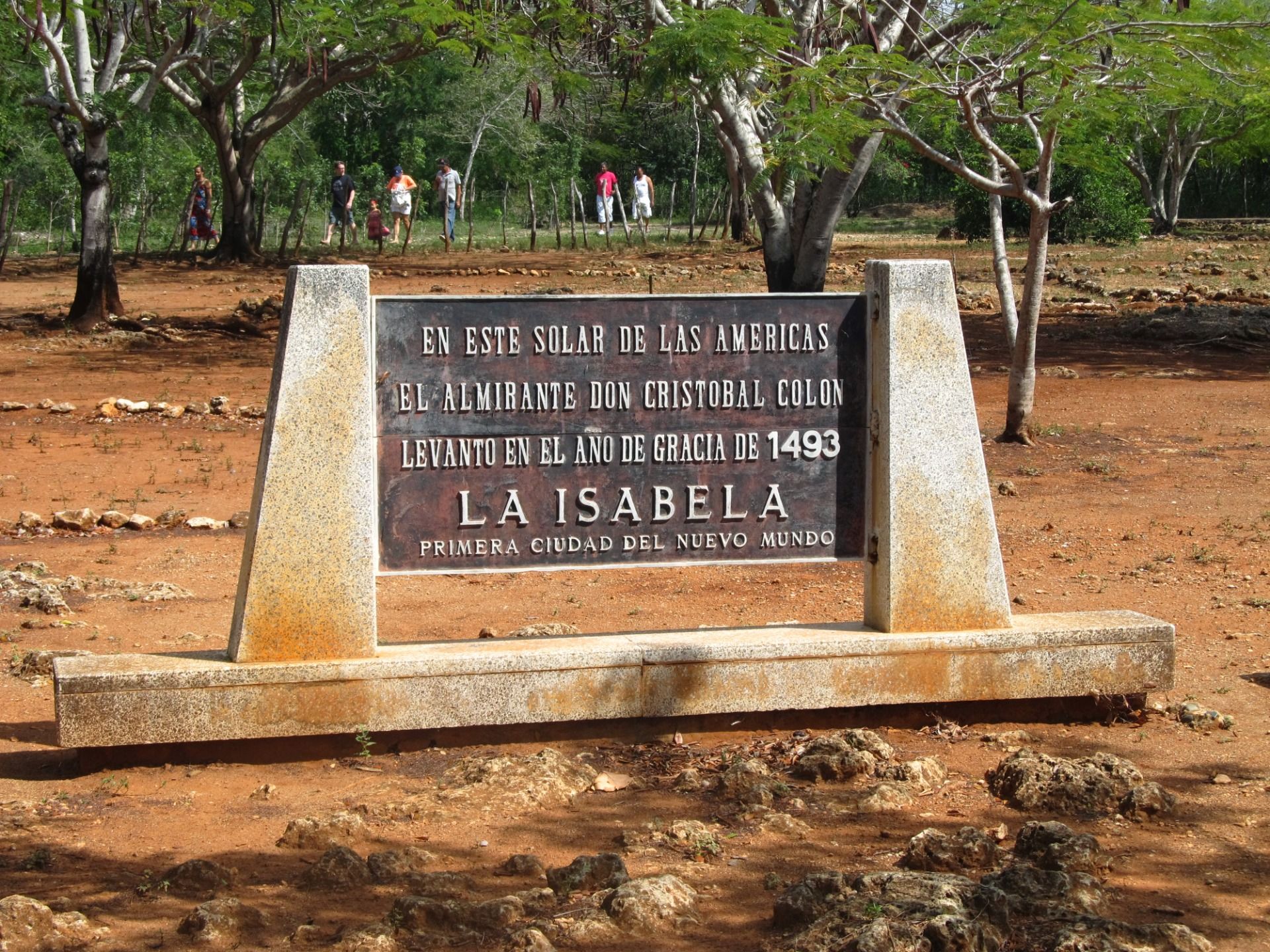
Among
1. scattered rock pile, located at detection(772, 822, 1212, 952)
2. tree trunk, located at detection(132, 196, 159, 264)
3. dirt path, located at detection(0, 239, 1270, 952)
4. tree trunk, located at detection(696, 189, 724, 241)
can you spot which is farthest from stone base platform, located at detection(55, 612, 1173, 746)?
tree trunk, located at detection(696, 189, 724, 241)

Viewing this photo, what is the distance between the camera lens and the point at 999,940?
356 centimetres

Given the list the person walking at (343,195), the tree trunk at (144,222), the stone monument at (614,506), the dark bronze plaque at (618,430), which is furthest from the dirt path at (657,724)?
the tree trunk at (144,222)

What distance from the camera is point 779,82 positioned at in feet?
48.6

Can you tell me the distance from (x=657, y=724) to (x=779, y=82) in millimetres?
10695

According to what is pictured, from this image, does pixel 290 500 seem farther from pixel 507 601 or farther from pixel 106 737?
pixel 507 601

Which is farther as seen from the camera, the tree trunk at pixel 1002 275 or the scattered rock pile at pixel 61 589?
the tree trunk at pixel 1002 275

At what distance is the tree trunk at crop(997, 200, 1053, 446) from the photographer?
11.1m

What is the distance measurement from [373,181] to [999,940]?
110 feet

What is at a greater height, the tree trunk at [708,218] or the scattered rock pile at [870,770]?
the tree trunk at [708,218]

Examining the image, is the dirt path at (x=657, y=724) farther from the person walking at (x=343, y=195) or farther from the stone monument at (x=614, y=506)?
the person walking at (x=343, y=195)

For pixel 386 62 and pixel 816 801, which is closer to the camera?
pixel 816 801

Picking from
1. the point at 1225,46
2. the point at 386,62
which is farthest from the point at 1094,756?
the point at 386,62

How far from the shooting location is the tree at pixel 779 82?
12594 millimetres

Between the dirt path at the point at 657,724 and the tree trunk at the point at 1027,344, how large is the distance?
1.20 ft
